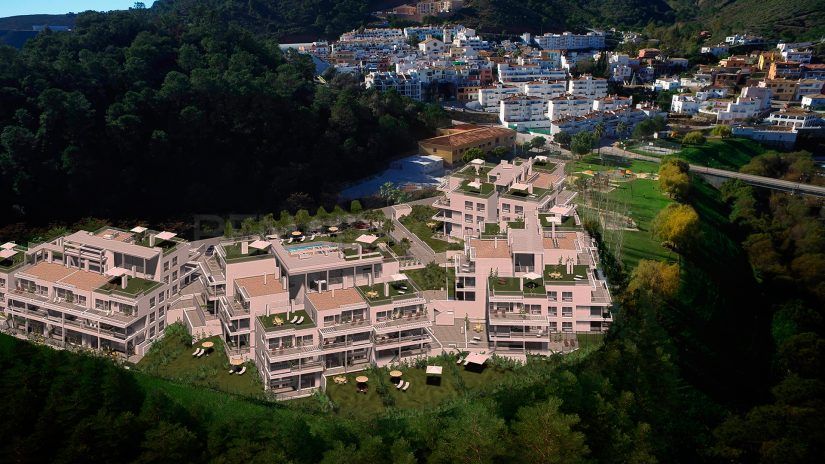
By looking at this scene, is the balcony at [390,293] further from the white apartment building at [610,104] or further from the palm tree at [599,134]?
the white apartment building at [610,104]

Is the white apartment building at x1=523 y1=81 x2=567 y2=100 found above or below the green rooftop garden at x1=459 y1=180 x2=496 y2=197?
above

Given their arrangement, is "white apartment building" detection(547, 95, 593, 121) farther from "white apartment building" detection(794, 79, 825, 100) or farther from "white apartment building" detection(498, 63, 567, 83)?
"white apartment building" detection(794, 79, 825, 100)

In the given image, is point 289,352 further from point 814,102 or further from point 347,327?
point 814,102

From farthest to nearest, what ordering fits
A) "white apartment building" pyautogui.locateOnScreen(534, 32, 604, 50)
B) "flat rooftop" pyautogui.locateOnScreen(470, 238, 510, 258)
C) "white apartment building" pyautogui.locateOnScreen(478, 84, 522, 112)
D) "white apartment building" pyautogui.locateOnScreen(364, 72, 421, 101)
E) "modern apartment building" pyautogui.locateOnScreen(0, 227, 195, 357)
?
"white apartment building" pyautogui.locateOnScreen(534, 32, 604, 50)
"white apartment building" pyautogui.locateOnScreen(478, 84, 522, 112)
"white apartment building" pyautogui.locateOnScreen(364, 72, 421, 101)
"flat rooftop" pyautogui.locateOnScreen(470, 238, 510, 258)
"modern apartment building" pyautogui.locateOnScreen(0, 227, 195, 357)

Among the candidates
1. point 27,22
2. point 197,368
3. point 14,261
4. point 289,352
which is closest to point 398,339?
point 289,352

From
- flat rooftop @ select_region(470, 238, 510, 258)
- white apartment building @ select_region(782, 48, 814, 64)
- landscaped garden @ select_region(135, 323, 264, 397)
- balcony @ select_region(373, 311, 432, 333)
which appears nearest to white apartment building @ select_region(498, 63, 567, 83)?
white apartment building @ select_region(782, 48, 814, 64)
